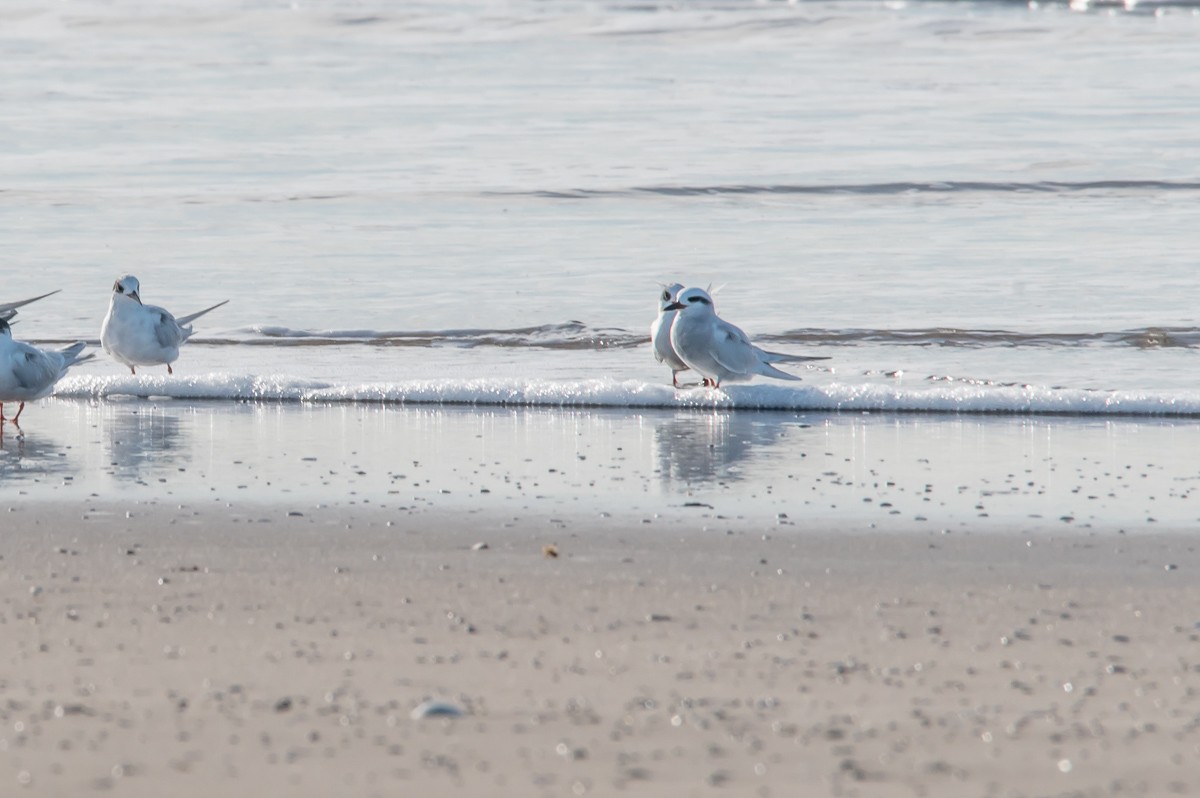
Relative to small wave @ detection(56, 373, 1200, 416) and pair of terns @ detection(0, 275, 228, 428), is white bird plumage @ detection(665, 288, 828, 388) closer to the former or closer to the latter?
small wave @ detection(56, 373, 1200, 416)

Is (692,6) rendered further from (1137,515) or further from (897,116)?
(1137,515)

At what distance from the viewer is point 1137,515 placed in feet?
17.8

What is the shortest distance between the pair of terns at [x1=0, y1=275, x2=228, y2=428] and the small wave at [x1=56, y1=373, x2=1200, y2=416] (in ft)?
0.85

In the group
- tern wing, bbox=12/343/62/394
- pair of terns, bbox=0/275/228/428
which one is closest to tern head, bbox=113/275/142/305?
pair of terns, bbox=0/275/228/428

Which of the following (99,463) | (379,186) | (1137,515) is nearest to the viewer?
(1137,515)

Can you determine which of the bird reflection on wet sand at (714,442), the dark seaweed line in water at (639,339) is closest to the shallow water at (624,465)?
the bird reflection on wet sand at (714,442)

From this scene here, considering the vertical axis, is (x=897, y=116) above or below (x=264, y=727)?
above

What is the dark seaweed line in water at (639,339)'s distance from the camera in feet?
35.0

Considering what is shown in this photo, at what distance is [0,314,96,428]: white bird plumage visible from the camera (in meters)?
7.71

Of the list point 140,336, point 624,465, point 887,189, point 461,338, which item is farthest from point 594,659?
point 887,189

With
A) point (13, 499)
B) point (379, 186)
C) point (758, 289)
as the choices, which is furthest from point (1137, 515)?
point (379, 186)

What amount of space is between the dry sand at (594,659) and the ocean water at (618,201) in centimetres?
333

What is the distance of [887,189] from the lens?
19.2 meters

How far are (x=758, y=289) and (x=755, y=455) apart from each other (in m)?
6.69
